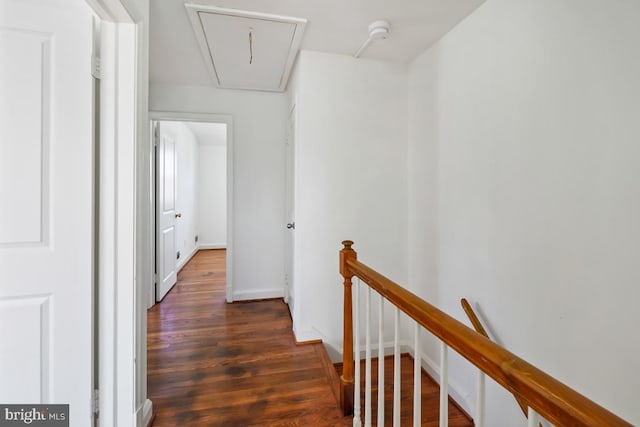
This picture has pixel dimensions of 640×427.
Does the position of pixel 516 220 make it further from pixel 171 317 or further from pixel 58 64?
pixel 171 317

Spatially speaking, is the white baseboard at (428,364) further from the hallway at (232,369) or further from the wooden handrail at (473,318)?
the wooden handrail at (473,318)

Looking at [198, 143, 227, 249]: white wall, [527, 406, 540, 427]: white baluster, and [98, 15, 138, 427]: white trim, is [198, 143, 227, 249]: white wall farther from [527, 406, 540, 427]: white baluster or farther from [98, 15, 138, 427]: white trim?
[527, 406, 540, 427]: white baluster

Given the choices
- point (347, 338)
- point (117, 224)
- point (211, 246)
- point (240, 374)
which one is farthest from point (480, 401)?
point (211, 246)

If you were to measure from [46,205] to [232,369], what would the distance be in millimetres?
1412

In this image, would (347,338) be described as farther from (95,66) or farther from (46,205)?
(95,66)

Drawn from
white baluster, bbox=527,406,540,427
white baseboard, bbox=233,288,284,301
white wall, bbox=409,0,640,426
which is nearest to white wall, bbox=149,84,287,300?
white baseboard, bbox=233,288,284,301

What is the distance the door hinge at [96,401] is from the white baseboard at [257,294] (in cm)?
182

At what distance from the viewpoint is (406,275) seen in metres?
2.45

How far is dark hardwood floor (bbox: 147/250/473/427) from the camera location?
1504 mm

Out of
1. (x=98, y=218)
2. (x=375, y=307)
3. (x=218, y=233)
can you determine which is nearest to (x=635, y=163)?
(x=375, y=307)

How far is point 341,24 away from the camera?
6.15ft

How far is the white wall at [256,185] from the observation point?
3.01 meters

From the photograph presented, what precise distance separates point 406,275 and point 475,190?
997mm

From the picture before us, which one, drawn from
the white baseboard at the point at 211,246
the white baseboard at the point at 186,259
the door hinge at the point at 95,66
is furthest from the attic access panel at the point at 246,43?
the white baseboard at the point at 211,246
